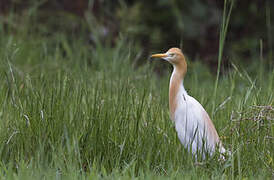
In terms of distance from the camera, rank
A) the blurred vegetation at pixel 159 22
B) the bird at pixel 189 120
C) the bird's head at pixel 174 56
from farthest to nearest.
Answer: the blurred vegetation at pixel 159 22, the bird's head at pixel 174 56, the bird at pixel 189 120

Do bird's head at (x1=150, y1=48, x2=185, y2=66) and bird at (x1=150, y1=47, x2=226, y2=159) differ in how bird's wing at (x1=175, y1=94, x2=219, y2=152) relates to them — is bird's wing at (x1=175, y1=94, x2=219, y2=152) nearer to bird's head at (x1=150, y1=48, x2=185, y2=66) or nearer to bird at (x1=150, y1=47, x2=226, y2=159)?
bird at (x1=150, y1=47, x2=226, y2=159)

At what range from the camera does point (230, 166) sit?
10.3 feet

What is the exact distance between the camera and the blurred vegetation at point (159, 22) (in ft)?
24.7

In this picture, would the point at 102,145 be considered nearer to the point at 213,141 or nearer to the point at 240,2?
the point at 213,141

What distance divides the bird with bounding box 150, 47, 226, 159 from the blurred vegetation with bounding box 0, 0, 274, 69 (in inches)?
144

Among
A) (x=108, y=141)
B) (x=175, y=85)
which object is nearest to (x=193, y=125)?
(x=175, y=85)

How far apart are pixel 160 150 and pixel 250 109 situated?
2.56 feet

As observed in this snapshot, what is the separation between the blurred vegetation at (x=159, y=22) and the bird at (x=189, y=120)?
367 cm

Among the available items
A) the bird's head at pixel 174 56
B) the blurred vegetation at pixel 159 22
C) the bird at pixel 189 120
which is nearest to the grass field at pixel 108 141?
the bird at pixel 189 120

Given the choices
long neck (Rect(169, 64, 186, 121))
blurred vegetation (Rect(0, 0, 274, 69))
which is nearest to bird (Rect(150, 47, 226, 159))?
long neck (Rect(169, 64, 186, 121))

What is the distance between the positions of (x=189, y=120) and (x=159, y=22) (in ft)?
14.9

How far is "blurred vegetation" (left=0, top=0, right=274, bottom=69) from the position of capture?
7.53 meters

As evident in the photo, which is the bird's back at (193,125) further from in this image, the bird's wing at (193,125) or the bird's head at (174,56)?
the bird's head at (174,56)

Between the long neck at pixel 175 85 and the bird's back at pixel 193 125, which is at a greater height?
the long neck at pixel 175 85
